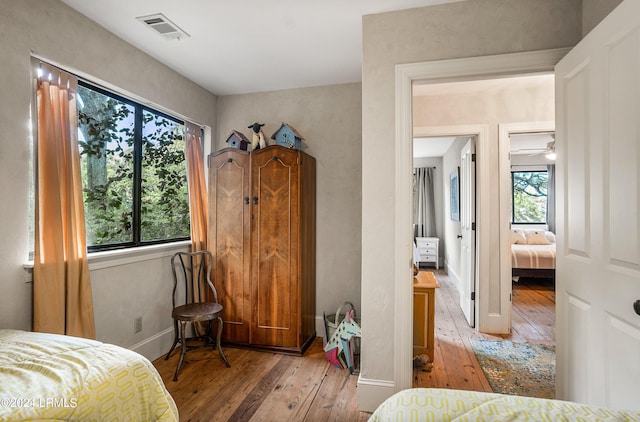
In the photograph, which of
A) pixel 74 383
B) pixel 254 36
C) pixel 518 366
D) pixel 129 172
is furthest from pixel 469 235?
pixel 74 383

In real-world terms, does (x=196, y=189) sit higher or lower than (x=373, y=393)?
higher

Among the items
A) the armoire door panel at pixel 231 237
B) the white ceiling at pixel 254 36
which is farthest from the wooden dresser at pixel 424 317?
the white ceiling at pixel 254 36

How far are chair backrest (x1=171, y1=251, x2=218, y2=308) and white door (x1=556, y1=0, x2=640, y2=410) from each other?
8.50 ft

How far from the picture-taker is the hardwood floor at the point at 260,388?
77.4 inches

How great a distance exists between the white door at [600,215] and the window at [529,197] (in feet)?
21.5

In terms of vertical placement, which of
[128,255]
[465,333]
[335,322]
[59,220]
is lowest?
[465,333]

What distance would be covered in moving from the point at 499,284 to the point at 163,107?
11.9 ft

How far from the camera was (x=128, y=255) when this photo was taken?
2.45 metres

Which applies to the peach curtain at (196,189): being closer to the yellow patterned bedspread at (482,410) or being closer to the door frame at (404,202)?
the door frame at (404,202)

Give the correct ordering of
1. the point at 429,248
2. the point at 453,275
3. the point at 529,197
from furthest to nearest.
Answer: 1. the point at 529,197
2. the point at 429,248
3. the point at 453,275

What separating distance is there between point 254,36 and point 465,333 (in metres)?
3.36

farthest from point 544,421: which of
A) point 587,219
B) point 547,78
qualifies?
point 547,78

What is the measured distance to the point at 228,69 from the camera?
290 cm

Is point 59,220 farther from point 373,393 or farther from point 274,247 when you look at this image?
point 373,393
